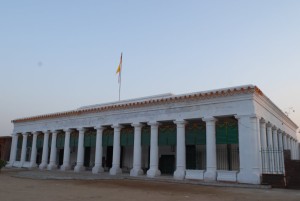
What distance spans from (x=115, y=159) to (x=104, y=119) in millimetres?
4059

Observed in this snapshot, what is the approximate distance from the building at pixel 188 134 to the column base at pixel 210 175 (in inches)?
2.6

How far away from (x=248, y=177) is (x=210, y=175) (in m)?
2.58

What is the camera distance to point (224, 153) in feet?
77.5

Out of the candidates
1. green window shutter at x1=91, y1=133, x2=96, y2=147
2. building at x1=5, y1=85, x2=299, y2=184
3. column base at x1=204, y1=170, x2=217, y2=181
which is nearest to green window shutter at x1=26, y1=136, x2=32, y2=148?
building at x1=5, y1=85, x2=299, y2=184

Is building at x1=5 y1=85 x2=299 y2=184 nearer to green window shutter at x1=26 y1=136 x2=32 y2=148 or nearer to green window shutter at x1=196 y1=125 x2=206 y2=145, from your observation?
green window shutter at x1=196 y1=125 x2=206 y2=145

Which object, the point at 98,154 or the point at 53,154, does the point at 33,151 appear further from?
the point at 98,154

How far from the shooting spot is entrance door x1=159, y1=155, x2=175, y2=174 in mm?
27092

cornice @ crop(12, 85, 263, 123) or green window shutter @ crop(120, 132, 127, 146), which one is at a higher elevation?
cornice @ crop(12, 85, 263, 123)

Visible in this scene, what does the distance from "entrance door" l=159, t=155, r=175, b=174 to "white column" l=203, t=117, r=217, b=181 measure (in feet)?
24.8

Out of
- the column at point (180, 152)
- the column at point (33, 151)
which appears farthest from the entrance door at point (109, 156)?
the column at point (180, 152)

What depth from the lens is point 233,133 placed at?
20.1 metres

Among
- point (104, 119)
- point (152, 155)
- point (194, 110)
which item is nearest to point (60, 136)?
point (104, 119)

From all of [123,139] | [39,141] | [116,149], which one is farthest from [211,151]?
[39,141]

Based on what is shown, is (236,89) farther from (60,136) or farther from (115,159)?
(60,136)
